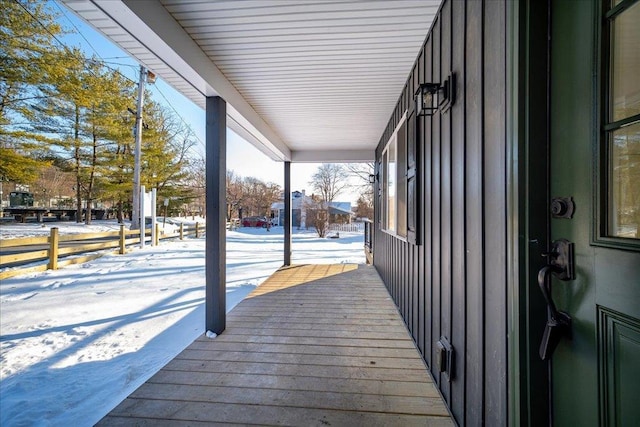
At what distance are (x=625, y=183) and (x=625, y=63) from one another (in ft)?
1.03

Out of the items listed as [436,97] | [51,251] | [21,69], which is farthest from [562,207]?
[21,69]

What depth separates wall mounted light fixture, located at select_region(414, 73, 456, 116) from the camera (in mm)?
1620

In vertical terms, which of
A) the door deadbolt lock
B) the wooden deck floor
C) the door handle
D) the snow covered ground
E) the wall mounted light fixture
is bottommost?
the snow covered ground

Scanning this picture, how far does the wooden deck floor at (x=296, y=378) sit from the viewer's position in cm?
159

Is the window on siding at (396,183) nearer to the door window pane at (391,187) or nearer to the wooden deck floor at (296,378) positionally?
the door window pane at (391,187)

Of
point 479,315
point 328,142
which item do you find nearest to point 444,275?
point 479,315

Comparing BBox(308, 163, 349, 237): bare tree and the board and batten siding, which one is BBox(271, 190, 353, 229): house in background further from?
the board and batten siding

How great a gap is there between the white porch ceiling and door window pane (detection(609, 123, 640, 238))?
1610 millimetres

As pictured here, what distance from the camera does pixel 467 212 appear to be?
1415 mm

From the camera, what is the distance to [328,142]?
5.47m

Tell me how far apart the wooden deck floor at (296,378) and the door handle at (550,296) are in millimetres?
1008

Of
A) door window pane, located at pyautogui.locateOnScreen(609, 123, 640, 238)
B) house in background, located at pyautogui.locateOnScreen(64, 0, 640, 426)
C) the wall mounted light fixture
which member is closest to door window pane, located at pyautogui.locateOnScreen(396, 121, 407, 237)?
house in background, located at pyautogui.locateOnScreen(64, 0, 640, 426)

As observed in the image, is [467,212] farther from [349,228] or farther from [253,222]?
[253,222]

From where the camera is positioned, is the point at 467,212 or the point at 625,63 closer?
the point at 625,63
